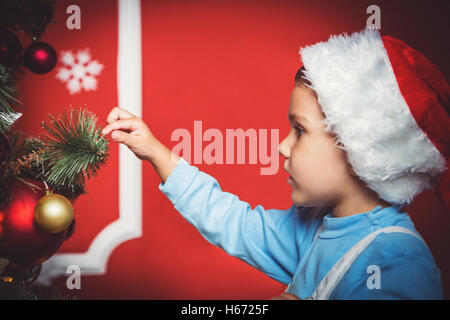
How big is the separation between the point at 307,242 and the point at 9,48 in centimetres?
64

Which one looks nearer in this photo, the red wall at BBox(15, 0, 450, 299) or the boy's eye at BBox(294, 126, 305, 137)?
the boy's eye at BBox(294, 126, 305, 137)

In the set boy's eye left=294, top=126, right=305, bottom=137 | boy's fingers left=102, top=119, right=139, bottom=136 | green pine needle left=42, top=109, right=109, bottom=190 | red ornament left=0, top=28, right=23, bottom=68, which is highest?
red ornament left=0, top=28, right=23, bottom=68

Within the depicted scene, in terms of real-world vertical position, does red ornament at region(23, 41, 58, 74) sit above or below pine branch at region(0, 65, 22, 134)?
above

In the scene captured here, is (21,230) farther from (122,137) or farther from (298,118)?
(298,118)

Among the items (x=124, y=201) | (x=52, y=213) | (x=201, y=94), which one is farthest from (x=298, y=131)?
(x=124, y=201)

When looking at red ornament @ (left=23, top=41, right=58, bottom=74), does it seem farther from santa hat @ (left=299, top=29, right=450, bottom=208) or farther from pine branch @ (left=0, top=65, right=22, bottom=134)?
santa hat @ (left=299, top=29, right=450, bottom=208)

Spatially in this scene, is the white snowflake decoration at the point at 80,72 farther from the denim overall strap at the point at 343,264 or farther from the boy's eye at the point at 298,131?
the denim overall strap at the point at 343,264

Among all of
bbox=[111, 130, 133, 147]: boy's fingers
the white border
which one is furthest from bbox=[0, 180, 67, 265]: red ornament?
the white border

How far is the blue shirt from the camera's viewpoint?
566 millimetres

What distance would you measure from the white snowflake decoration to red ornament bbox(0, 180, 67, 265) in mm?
619

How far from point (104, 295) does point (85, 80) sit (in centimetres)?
69

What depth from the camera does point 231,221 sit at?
79 centimetres

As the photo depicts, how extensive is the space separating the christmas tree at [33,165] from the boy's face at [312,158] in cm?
32
